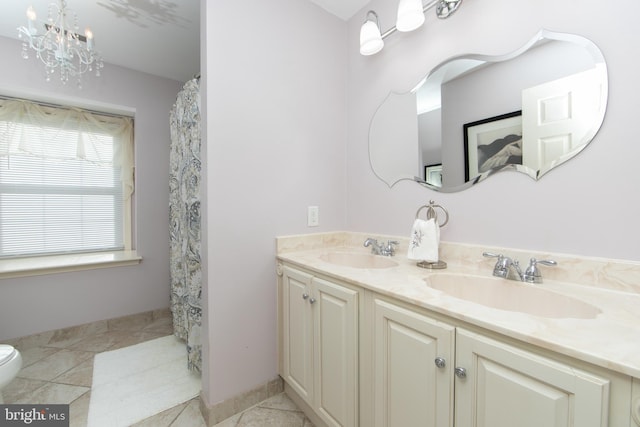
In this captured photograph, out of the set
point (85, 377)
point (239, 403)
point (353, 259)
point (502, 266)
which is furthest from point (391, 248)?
point (85, 377)

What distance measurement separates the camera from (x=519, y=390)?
610 mm

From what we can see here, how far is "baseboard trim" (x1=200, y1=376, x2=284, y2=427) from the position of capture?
1354mm

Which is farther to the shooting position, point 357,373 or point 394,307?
point 357,373

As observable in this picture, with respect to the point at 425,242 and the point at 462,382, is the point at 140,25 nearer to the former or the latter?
the point at 425,242

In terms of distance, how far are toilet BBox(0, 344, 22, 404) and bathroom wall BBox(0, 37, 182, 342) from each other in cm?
111

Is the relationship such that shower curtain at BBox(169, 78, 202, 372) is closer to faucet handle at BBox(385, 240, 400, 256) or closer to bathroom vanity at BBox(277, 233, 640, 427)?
bathroom vanity at BBox(277, 233, 640, 427)

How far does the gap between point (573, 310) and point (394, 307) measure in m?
0.56

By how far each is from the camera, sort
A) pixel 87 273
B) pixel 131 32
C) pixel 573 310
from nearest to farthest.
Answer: pixel 573 310
pixel 131 32
pixel 87 273

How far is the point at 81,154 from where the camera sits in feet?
8.13

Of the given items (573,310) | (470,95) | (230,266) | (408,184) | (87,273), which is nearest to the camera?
(573,310)

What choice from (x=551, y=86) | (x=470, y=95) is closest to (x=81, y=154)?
(x=470, y=95)

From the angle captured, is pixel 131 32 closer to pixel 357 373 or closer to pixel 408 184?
pixel 408 184
